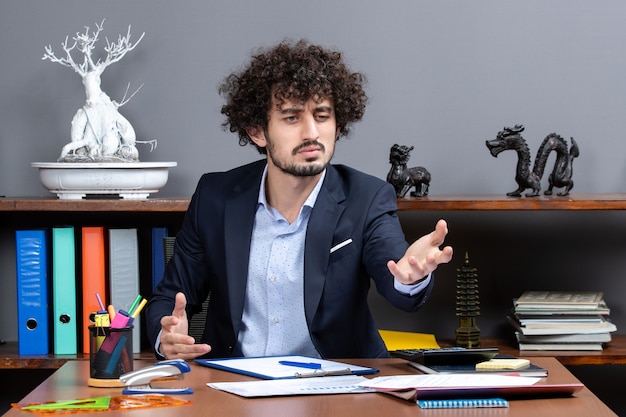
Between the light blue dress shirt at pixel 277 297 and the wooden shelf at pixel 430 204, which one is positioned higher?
the wooden shelf at pixel 430 204

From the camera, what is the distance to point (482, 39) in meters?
2.99

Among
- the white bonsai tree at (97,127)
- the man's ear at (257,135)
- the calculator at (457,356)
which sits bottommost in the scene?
the calculator at (457,356)

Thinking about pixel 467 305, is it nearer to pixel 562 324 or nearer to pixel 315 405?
pixel 562 324

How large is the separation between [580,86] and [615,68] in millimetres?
124

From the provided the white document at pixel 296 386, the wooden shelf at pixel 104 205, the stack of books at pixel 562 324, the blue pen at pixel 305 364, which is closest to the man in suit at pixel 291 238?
the wooden shelf at pixel 104 205

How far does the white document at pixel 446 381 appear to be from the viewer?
1.50 meters

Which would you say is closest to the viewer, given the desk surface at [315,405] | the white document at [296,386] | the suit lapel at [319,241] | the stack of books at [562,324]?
the desk surface at [315,405]

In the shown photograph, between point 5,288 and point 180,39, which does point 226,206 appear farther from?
point 5,288

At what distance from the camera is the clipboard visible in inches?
66.4

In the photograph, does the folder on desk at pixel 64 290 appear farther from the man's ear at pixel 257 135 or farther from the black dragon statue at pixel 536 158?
the black dragon statue at pixel 536 158

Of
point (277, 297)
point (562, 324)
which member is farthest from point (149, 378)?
point (562, 324)

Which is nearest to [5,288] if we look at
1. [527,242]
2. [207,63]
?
[207,63]

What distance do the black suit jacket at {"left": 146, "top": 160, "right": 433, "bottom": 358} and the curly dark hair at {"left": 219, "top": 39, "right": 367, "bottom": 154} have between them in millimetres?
161

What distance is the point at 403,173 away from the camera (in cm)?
275
